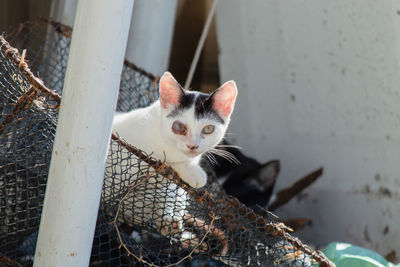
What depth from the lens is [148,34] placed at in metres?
2.11

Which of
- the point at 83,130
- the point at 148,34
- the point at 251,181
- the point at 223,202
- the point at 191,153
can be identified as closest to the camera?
the point at 83,130

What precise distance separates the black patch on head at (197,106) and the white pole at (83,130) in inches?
13.2

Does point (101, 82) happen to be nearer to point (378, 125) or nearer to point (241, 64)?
point (378, 125)

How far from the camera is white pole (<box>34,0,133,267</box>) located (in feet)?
3.40

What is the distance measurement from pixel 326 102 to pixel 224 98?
76 cm

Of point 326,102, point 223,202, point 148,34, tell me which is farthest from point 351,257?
point 148,34

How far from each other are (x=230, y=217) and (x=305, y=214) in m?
1.05

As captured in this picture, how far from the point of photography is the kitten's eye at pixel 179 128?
1.35m

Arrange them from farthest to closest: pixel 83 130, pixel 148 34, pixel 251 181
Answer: pixel 148 34 → pixel 251 181 → pixel 83 130

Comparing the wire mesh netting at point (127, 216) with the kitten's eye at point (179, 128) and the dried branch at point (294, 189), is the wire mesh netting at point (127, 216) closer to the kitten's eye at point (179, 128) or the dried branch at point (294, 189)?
the kitten's eye at point (179, 128)

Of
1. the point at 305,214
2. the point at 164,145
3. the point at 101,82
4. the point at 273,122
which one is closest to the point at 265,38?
the point at 273,122

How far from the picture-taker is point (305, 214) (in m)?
2.23

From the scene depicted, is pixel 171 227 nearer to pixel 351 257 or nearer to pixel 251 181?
pixel 351 257

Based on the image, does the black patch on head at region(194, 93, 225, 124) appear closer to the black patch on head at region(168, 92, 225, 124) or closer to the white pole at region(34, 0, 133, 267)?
the black patch on head at region(168, 92, 225, 124)
